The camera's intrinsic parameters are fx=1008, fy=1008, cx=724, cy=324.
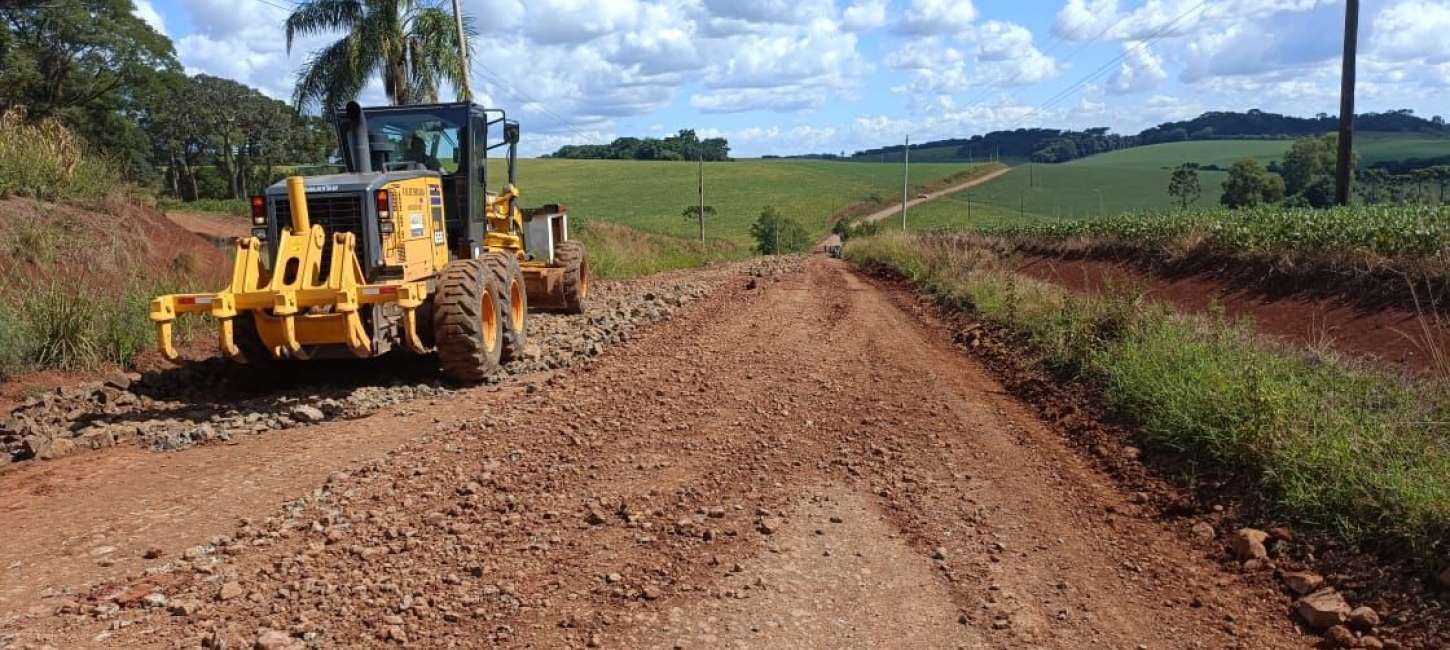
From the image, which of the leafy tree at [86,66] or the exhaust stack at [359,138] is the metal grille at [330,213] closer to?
the exhaust stack at [359,138]

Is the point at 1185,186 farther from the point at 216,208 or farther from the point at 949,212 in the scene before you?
the point at 216,208

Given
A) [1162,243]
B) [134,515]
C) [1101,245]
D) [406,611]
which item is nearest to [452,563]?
[406,611]

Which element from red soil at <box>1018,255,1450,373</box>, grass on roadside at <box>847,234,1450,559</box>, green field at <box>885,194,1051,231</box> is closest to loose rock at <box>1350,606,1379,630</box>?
grass on roadside at <box>847,234,1450,559</box>

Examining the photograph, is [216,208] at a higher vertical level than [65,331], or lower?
higher

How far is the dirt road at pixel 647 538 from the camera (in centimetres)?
400

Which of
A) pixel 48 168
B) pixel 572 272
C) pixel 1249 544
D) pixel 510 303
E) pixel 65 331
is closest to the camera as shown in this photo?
pixel 1249 544

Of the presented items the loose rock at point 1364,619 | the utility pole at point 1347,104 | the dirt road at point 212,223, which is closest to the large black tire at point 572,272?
the loose rock at point 1364,619

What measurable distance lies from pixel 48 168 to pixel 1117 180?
74.8m

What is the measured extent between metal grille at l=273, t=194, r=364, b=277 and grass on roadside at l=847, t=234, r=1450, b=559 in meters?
6.14

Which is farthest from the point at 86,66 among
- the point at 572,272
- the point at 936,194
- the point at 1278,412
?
the point at 936,194

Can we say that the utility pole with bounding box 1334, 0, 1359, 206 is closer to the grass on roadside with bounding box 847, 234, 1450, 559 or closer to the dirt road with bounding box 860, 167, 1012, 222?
the grass on roadside with bounding box 847, 234, 1450, 559

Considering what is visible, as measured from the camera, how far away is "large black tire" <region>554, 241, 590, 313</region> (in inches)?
541

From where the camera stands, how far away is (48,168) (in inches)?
579

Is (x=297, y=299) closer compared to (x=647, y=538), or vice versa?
(x=647, y=538)
